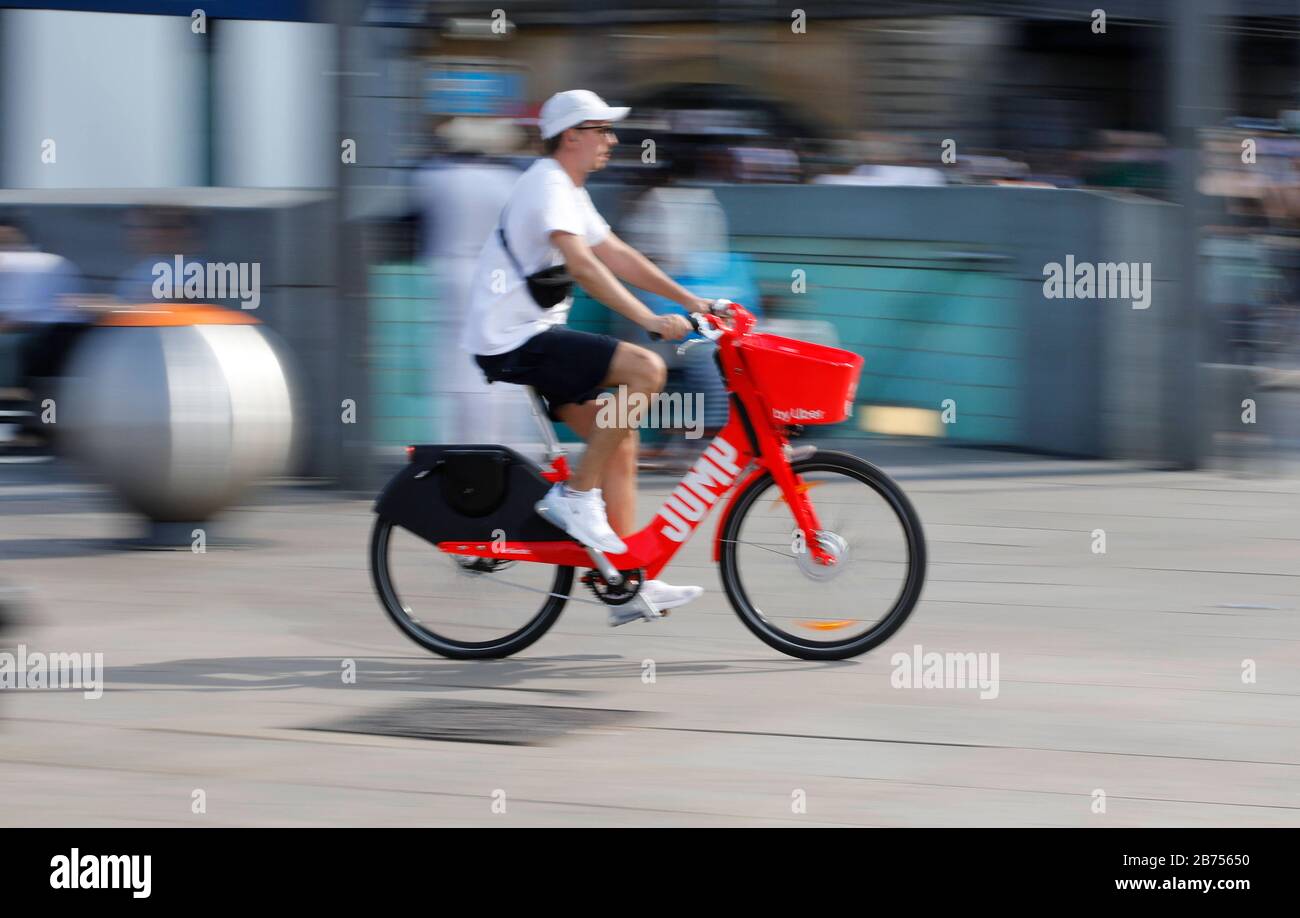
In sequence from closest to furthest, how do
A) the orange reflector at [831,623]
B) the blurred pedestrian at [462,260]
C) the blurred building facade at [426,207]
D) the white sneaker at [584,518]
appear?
the white sneaker at [584,518]
the orange reflector at [831,623]
the blurred pedestrian at [462,260]
the blurred building facade at [426,207]

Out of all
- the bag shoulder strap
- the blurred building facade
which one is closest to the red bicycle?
the bag shoulder strap

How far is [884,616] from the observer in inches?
238

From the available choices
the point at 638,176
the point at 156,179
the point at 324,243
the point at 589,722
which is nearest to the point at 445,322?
the point at 324,243

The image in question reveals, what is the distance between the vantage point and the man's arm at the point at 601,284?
227 inches

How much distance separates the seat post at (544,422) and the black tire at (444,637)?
0.37 m

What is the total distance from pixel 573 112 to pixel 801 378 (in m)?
1.07

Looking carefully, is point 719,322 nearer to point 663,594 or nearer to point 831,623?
point 663,594

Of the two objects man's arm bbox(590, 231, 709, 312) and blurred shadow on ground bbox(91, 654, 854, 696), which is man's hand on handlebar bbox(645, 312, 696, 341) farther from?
blurred shadow on ground bbox(91, 654, 854, 696)

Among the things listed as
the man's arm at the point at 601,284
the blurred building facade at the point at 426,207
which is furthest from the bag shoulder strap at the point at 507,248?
the blurred building facade at the point at 426,207

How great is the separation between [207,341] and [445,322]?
128cm

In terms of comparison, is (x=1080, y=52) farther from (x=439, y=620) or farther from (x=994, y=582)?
(x=439, y=620)

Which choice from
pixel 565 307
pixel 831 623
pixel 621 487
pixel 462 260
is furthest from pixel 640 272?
pixel 462 260

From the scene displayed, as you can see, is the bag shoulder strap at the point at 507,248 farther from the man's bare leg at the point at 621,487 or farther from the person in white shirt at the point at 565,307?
the man's bare leg at the point at 621,487

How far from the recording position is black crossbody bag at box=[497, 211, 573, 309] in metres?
5.88
